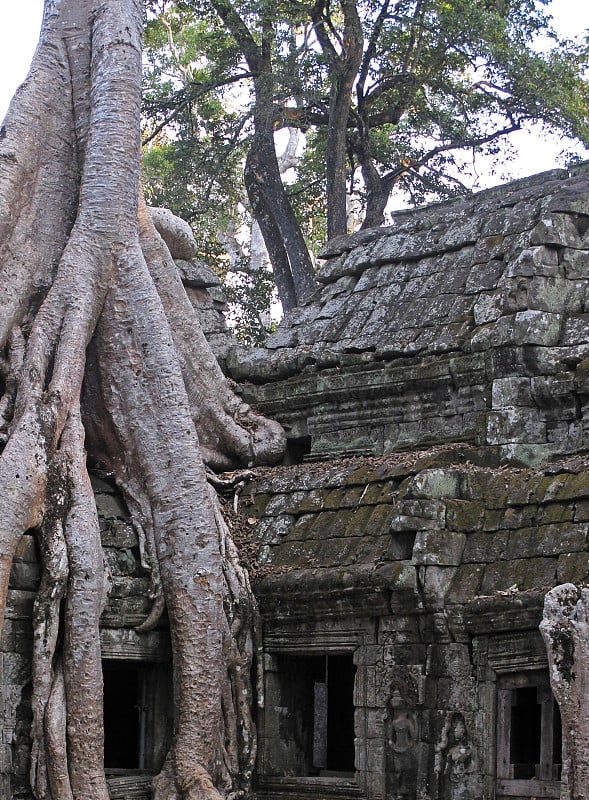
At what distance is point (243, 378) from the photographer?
14242 millimetres

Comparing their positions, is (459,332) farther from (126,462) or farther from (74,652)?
(74,652)

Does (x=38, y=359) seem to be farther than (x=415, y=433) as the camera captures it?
No

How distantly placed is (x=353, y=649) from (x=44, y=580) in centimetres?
213

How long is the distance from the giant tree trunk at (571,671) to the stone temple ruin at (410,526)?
1.09 feet

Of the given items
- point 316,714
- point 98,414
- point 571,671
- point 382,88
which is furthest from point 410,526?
point 382,88

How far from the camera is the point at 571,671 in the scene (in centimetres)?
984

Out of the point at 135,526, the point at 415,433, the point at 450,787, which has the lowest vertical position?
the point at 450,787

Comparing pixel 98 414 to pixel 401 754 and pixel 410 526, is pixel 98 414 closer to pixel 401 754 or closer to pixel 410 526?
pixel 410 526

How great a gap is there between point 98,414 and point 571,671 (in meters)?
4.29

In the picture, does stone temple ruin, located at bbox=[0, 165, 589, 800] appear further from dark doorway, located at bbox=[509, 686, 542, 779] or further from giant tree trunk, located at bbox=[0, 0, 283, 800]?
giant tree trunk, located at bbox=[0, 0, 283, 800]

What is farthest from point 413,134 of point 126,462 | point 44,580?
point 44,580

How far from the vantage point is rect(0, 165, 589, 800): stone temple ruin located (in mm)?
10742

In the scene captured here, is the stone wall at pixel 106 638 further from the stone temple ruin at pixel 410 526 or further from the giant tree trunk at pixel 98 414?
the giant tree trunk at pixel 98 414

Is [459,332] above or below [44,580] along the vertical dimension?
above
